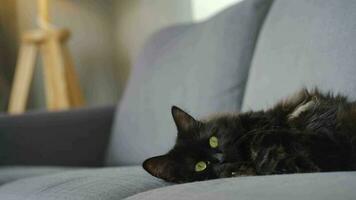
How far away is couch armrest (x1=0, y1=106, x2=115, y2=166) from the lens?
74.5 inches

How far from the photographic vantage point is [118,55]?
313 centimetres

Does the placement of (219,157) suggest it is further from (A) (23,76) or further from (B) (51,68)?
(A) (23,76)

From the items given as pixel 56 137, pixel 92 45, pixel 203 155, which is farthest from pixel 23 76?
pixel 203 155

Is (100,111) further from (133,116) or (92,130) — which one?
(133,116)

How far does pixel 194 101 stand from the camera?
5.22 ft

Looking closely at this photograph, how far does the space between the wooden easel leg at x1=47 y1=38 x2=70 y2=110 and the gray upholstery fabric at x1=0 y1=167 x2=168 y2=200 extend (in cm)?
154

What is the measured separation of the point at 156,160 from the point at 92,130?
1.05m

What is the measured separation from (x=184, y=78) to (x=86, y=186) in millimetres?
743

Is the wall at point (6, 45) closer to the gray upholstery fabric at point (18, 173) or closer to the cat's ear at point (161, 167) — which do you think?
the gray upholstery fabric at point (18, 173)

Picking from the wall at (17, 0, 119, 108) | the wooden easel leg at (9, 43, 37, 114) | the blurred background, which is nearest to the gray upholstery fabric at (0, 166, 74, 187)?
the wooden easel leg at (9, 43, 37, 114)

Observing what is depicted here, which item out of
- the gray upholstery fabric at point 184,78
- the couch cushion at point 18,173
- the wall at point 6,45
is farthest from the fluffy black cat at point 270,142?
the wall at point 6,45

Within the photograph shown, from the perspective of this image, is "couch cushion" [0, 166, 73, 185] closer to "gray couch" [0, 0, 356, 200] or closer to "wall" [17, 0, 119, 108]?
"gray couch" [0, 0, 356, 200]

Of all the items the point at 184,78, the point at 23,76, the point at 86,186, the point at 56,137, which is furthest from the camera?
the point at 23,76

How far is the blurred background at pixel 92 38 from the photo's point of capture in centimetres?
298
